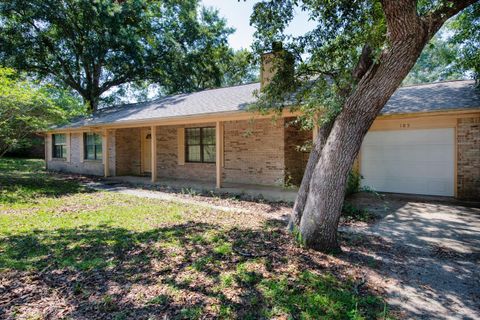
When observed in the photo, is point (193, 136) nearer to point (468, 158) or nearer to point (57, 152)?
point (468, 158)

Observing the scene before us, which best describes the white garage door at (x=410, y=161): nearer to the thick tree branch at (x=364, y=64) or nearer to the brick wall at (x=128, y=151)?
the thick tree branch at (x=364, y=64)

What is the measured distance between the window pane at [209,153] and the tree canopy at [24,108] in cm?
491

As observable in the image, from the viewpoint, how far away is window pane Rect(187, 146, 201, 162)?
12.7 m

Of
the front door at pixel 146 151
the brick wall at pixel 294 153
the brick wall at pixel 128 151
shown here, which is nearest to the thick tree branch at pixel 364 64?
the brick wall at pixel 294 153

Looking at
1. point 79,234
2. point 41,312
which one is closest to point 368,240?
point 41,312

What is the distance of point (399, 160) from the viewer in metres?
9.67

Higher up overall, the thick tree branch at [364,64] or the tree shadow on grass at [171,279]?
the thick tree branch at [364,64]

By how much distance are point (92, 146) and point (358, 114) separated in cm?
1506

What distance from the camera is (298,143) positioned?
10.9 meters

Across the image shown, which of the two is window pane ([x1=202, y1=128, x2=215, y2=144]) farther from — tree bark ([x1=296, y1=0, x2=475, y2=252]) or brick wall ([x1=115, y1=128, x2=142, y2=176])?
tree bark ([x1=296, y1=0, x2=475, y2=252])

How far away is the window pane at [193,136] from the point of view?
41.7 ft

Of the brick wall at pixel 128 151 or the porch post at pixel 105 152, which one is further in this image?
the brick wall at pixel 128 151

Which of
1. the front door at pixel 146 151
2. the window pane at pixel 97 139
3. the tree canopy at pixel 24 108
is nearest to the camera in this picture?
the tree canopy at pixel 24 108

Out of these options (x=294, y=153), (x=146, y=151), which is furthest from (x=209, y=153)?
(x=146, y=151)
